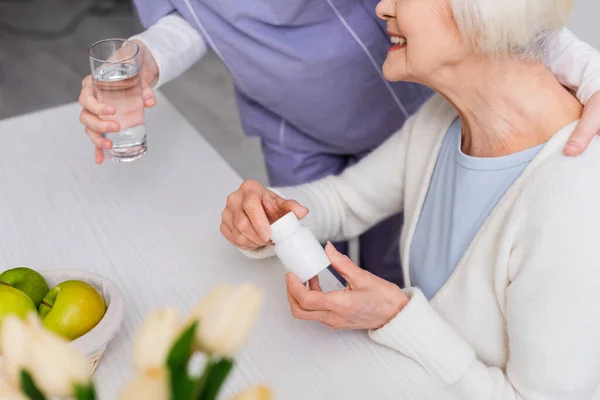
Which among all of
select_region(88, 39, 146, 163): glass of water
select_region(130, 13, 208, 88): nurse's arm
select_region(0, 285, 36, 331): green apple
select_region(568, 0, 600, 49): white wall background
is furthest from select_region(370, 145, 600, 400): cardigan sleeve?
select_region(568, 0, 600, 49): white wall background

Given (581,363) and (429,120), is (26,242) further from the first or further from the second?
(581,363)

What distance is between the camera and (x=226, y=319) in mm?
425

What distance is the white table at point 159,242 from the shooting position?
856mm

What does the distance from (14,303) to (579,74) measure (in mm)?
762

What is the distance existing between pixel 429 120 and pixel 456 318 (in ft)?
1.08

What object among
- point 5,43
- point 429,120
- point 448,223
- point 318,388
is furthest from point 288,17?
point 5,43

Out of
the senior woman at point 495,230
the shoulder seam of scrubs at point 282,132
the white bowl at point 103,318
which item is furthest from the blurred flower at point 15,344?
the shoulder seam of scrubs at point 282,132

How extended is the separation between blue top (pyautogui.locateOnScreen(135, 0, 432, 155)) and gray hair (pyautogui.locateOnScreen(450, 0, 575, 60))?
18.9 inches

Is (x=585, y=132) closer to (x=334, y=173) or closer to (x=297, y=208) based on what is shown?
(x=297, y=208)

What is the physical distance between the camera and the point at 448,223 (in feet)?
3.49

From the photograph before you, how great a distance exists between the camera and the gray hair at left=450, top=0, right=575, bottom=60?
2.85 feet

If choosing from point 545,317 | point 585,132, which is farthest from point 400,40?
point 545,317

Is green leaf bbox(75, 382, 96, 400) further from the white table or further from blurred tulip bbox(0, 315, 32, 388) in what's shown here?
the white table

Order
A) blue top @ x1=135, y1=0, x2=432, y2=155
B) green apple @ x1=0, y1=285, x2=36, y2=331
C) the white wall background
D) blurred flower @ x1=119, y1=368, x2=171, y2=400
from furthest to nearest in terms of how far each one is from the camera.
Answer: the white wall background
blue top @ x1=135, y1=0, x2=432, y2=155
green apple @ x1=0, y1=285, x2=36, y2=331
blurred flower @ x1=119, y1=368, x2=171, y2=400
